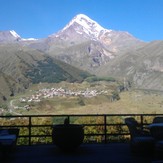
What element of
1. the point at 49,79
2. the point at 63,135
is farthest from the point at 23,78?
the point at 63,135

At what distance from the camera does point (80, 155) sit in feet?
22.0

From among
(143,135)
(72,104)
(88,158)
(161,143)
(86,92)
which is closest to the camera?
(161,143)

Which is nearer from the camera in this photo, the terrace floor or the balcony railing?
the terrace floor

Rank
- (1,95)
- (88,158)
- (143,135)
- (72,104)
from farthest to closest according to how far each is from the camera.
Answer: (1,95) < (72,104) < (143,135) < (88,158)

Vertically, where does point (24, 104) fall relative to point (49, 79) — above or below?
below

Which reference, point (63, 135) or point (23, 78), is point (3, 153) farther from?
point (23, 78)

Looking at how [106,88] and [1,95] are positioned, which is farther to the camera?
[106,88]

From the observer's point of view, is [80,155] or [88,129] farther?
[88,129]

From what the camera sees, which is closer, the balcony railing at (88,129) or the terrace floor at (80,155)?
the terrace floor at (80,155)

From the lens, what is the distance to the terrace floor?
6.08m

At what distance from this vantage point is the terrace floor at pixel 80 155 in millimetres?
6082

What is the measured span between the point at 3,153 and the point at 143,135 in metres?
2.76

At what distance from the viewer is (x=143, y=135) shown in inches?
269

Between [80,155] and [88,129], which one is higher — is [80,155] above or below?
above
